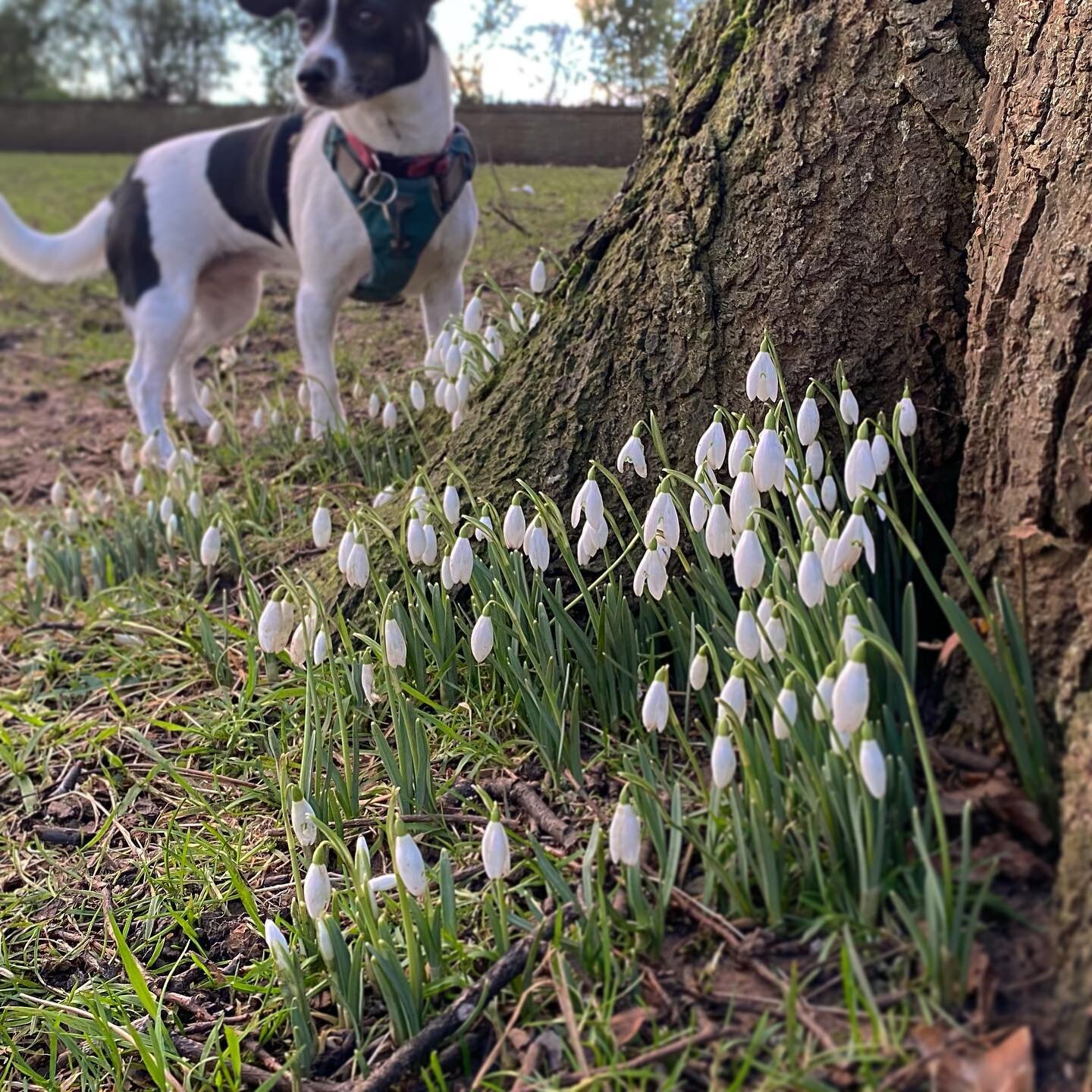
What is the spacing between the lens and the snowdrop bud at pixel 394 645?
1.96 metres

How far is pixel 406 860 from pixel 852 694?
0.66 meters

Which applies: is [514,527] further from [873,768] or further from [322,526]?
[873,768]

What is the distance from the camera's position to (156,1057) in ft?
5.33

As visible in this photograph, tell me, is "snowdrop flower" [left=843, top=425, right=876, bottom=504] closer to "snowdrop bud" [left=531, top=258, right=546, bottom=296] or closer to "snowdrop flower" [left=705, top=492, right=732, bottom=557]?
"snowdrop flower" [left=705, top=492, right=732, bottom=557]

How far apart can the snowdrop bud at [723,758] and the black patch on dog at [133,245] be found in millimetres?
4791

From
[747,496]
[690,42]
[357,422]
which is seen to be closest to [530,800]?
[747,496]

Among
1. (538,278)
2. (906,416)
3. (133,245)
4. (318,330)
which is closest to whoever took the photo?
(906,416)

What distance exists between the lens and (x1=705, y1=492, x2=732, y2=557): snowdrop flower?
5.65 ft

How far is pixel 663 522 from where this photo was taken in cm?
185

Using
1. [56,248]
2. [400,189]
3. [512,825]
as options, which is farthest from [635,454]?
[56,248]

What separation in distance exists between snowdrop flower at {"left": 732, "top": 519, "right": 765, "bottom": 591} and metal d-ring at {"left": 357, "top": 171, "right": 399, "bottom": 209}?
3300 millimetres

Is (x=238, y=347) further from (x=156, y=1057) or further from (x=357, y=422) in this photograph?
(x=156, y=1057)

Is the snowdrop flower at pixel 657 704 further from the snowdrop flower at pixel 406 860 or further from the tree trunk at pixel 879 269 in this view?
the tree trunk at pixel 879 269

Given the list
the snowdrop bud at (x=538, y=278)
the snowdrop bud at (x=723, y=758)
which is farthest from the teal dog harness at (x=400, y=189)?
the snowdrop bud at (x=723, y=758)
